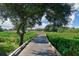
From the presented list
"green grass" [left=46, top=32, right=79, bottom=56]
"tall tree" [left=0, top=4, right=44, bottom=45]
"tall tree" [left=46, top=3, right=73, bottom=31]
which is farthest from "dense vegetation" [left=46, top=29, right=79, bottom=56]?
"tall tree" [left=0, top=4, right=44, bottom=45]

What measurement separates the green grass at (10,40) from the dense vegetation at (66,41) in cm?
32

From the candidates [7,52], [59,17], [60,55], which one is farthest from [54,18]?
[7,52]

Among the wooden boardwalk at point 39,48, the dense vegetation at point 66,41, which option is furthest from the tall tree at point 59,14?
the wooden boardwalk at point 39,48

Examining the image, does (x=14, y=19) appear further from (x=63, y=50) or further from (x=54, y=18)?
(x=63, y=50)

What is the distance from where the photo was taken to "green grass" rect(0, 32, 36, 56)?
11.8 feet

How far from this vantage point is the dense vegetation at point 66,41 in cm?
359

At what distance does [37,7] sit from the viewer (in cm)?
362

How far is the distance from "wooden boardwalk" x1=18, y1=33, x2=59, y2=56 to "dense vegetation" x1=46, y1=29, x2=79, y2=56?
0.09 meters

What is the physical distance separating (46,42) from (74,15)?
60 cm

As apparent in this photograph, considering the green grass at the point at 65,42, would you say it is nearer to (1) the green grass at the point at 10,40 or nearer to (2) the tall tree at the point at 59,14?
(2) the tall tree at the point at 59,14

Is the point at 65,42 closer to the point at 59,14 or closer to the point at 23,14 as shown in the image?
Answer: the point at 59,14

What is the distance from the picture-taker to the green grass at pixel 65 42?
3.59m

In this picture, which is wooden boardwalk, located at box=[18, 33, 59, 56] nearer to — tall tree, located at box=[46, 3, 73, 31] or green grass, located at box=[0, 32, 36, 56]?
green grass, located at box=[0, 32, 36, 56]

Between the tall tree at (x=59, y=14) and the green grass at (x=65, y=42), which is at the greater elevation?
the tall tree at (x=59, y=14)
